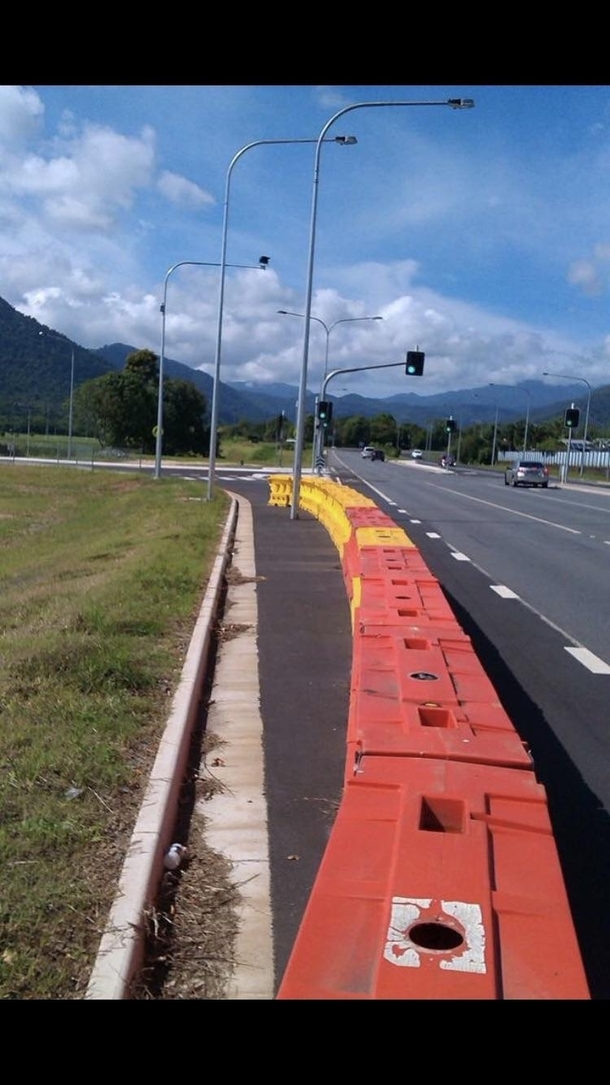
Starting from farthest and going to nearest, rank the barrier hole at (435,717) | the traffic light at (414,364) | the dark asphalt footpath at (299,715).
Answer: the traffic light at (414,364), the barrier hole at (435,717), the dark asphalt footpath at (299,715)

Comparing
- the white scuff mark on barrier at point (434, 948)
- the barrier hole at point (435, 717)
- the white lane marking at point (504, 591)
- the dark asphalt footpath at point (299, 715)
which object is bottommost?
the dark asphalt footpath at point (299, 715)

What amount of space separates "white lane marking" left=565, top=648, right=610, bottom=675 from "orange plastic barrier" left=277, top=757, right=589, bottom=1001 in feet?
16.5

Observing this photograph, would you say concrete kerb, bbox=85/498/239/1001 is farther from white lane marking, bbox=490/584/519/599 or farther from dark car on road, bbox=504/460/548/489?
dark car on road, bbox=504/460/548/489

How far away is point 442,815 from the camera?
4.53 meters

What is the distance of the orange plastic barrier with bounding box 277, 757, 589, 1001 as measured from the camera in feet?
10.8

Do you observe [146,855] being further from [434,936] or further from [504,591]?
[504,591]

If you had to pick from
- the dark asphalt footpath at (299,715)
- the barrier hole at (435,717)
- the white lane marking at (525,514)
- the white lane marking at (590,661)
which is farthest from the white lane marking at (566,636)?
the white lane marking at (525,514)

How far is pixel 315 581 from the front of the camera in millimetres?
14750

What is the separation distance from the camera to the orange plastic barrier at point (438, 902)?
10.8 feet

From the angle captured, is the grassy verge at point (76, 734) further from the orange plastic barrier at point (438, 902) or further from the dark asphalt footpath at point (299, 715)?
the orange plastic barrier at point (438, 902)

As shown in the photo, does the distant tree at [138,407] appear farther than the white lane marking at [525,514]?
Yes

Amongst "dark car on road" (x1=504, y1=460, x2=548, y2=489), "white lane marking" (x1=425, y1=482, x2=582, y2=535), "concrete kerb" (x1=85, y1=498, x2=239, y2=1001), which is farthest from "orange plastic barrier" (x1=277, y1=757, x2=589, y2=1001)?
"dark car on road" (x1=504, y1=460, x2=548, y2=489)

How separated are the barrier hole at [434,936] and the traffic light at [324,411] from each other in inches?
1455
